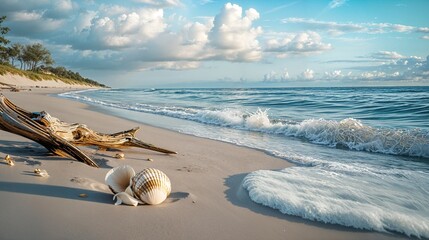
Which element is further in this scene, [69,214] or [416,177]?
[416,177]

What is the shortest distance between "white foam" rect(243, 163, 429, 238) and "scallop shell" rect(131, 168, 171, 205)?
1162mm

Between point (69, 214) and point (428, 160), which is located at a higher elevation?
point (69, 214)

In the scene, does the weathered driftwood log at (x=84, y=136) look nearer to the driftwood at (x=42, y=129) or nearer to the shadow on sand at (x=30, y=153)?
the driftwood at (x=42, y=129)

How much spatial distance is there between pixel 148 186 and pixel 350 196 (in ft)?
7.86

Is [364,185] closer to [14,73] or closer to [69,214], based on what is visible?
[69,214]

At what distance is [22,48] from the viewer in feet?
256

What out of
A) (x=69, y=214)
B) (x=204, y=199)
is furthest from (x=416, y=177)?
(x=69, y=214)

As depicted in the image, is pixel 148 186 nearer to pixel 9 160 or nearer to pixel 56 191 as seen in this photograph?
pixel 56 191

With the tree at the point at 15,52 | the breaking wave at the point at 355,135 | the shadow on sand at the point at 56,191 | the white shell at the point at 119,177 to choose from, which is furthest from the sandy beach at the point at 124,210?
the tree at the point at 15,52

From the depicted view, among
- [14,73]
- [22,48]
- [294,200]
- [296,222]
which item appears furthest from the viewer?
[22,48]

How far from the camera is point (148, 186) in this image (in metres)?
3.10

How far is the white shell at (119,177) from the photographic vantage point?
3.30 metres

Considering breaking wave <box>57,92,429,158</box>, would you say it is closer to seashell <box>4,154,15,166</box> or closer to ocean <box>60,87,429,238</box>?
ocean <box>60,87,429,238</box>

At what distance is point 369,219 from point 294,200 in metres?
0.76
